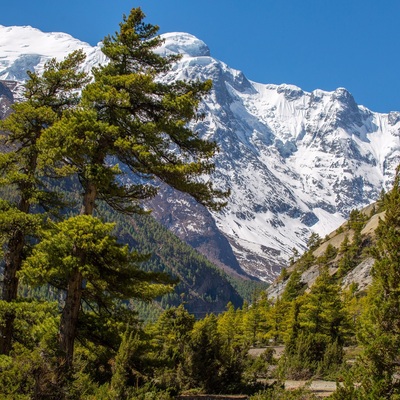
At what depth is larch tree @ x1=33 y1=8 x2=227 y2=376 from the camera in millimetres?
13703

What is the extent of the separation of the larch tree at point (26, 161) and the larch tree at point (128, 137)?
3.66ft

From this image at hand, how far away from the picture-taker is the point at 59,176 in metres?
16.2

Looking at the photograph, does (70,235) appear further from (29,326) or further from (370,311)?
(370,311)

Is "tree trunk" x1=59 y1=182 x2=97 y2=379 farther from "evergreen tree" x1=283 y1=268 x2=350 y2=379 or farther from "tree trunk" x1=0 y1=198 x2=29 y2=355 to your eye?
"evergreen tree" x1=283 y1=268 x2=350 y2=379

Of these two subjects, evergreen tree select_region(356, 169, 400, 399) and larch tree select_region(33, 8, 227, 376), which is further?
larch tree select_region(33, 8, 227, 376)

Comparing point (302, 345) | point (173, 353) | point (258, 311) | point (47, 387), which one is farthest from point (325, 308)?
point (47, 387)

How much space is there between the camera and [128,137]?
575 inches

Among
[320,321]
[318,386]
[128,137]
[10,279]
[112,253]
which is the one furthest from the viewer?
[320,321]

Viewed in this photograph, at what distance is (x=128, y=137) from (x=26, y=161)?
169 inches

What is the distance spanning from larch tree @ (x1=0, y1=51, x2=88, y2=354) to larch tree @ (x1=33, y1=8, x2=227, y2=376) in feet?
3.66

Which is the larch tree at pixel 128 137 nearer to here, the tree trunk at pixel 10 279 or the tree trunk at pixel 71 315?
the tree trunk at pixel 71 315

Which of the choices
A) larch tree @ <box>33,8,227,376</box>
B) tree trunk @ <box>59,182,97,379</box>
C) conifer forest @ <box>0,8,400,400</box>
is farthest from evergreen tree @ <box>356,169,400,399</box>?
tree trunk @ <box>59,182,97,379</box>

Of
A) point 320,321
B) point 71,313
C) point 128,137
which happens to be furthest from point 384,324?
point 320,321

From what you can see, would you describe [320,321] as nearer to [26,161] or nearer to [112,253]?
[26,161]
